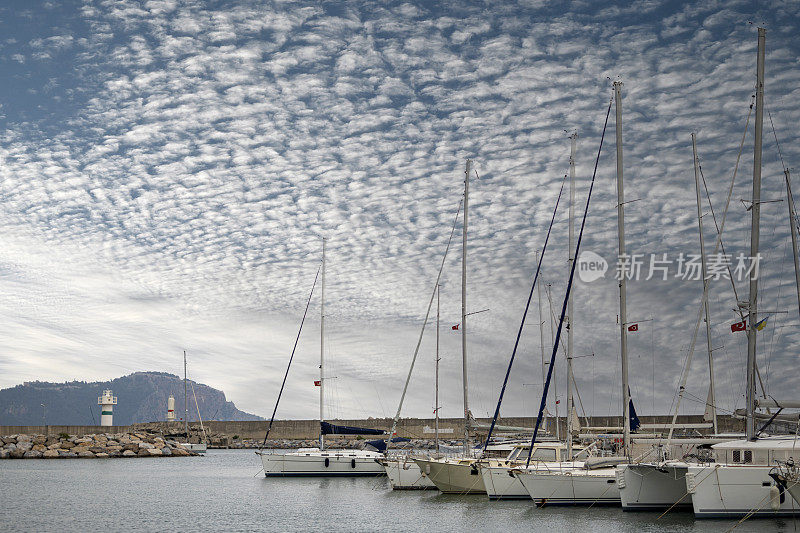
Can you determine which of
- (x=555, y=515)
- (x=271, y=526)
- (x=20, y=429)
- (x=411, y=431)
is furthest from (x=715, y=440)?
(x=20, y=429)

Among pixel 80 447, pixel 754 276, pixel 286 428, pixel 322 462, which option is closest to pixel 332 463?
pixel 322 462

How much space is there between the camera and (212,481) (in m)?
48.9

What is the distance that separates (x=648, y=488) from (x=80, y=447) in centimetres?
7108

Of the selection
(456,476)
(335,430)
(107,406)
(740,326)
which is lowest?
(456,476)

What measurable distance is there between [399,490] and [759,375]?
16.9 m

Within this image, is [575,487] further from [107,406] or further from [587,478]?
[107,406]

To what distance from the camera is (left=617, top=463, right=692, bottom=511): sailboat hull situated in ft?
84.3

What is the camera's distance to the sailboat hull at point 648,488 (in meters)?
25.7

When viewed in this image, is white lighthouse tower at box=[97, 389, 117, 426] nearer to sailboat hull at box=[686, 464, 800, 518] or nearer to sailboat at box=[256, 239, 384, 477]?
sailboat at box=[256, 239, 384, 477]

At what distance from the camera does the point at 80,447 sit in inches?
3270

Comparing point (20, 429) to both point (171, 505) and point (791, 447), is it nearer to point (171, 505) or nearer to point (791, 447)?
point (171, 505)

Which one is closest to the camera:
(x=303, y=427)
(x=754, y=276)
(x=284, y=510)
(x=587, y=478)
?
(x=754, y=276)

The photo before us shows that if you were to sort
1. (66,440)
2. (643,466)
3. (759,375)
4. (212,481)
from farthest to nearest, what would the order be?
1. (66,440)
2. (212,481)
3. (759,375)
4. (643,466)

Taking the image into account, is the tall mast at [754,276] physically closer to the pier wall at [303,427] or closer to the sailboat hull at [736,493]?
the sailboat hull at [736,493]
